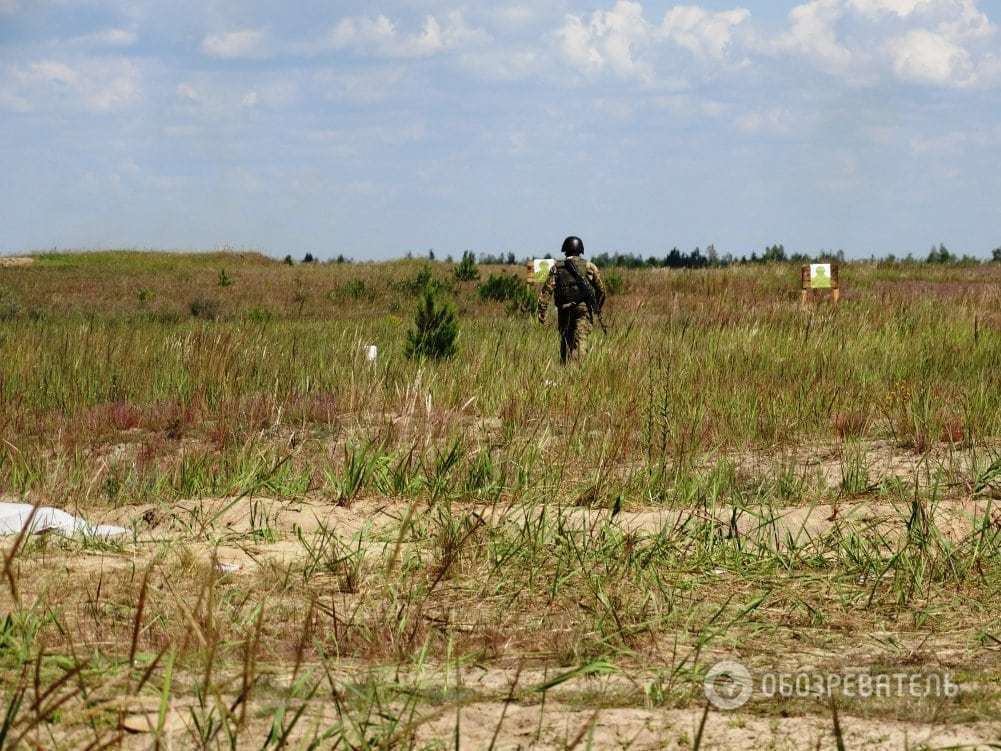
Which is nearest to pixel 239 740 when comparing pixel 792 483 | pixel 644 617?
pixel 644 617

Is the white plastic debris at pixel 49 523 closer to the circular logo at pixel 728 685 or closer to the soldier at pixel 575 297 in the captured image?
the circular logo at pixel 728 685

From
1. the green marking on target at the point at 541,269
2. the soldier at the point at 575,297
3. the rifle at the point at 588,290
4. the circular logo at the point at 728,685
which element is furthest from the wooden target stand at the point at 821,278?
the circular logo at the point at 728,685

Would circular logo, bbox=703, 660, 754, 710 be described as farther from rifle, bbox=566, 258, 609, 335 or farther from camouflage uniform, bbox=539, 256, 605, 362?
rifle, bbox=566, 258, 609, 335

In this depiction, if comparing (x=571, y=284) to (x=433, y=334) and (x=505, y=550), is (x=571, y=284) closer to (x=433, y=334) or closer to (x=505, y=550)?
(x=433, y=334)

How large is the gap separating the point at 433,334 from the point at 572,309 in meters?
1.54

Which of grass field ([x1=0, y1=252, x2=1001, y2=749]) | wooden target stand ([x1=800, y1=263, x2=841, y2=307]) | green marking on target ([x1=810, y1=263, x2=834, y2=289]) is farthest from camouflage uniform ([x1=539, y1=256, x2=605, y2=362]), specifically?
green marking on target ([x1=810, y1=263, x2=834, y2=289])

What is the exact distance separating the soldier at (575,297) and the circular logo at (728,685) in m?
9.09

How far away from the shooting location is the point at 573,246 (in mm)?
13242

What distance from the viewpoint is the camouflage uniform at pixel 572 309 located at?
13.0 meters

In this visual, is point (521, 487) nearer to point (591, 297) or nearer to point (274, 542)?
point (274, 542)

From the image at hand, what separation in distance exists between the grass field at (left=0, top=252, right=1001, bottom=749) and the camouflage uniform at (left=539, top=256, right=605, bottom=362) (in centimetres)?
55

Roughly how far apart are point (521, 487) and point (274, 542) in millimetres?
1300

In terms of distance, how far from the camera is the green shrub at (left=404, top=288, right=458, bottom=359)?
12.6 meters

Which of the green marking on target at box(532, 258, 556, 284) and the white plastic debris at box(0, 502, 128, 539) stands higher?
the green marking on target at box(532, 258, 556, 284)
